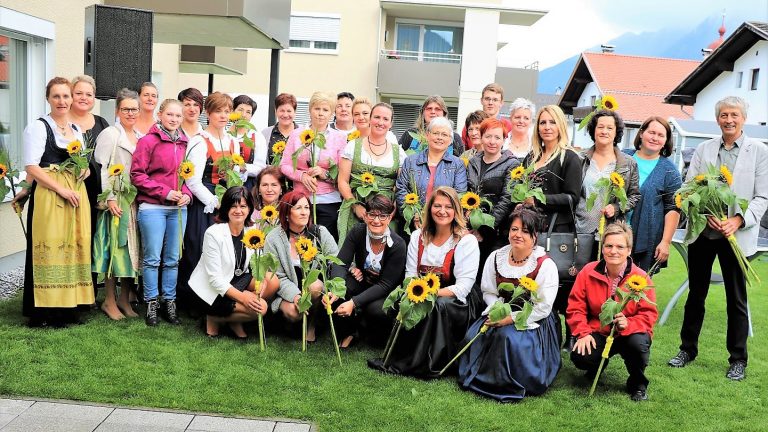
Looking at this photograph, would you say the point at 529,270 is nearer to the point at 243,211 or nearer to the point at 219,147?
the point at 243,211

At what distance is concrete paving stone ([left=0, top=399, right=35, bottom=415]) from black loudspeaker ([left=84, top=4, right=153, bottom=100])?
3487 millimetres

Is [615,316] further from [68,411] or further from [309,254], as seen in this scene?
[68,411]

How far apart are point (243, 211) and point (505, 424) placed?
8.54 ft

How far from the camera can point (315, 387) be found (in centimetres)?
484

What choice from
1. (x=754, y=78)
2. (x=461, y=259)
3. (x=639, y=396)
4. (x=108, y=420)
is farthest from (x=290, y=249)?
(x=754, y=78)

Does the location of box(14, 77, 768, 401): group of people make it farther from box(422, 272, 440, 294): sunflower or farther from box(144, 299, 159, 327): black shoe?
box(422, 272, 440, 294): sunflower

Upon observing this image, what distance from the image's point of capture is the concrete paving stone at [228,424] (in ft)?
13.4

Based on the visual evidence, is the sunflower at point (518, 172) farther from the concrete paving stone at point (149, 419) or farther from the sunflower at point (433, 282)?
the concrete paving stone at point (149, 419)

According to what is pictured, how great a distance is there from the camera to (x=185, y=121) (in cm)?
643

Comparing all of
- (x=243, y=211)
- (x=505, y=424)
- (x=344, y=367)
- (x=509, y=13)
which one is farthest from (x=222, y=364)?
(x=509, y=13)

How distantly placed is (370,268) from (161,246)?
1.78m

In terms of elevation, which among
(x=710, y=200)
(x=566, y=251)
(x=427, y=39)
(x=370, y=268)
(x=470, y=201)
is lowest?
(x=370, y=268)

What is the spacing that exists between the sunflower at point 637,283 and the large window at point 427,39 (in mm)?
22957

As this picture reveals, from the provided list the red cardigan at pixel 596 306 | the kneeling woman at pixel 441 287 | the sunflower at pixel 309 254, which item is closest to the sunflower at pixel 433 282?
the kneeling woman at pixel 441 287
